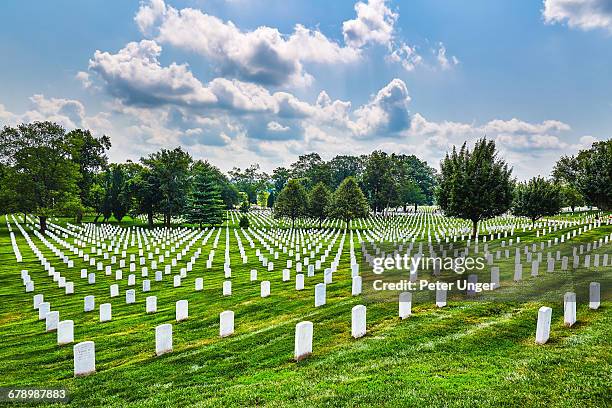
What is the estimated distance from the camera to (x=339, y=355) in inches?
299

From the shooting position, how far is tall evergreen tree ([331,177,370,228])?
51656mm

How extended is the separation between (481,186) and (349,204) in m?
21.3

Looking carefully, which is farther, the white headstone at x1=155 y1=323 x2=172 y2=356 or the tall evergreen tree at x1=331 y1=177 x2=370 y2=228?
the tall evergreen tree at x1=331 y1=177 x2=370 y2=228

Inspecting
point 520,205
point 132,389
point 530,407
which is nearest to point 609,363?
point 530,407

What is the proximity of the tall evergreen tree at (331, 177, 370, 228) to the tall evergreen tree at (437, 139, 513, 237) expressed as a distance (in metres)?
18.5

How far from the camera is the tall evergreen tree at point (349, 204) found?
5166 cm

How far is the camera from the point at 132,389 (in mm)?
Answer: 6891

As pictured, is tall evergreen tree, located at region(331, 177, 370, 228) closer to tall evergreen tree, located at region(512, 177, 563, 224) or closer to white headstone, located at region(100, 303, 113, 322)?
tall evergreen tree, located at region(512, 177, 563, 224)

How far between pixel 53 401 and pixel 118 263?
1939 centimetres

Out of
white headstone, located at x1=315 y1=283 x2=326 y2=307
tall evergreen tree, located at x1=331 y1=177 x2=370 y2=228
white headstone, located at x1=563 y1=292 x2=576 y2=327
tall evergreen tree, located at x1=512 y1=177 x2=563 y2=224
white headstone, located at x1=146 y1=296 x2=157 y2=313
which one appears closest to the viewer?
white headstone, located at x1=563 y1=292 x2=576 y2=327

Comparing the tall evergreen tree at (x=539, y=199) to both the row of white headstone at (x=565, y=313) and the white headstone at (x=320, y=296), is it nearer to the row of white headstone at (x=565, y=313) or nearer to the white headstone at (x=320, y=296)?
the row of white headstone at (x=565, y=313)

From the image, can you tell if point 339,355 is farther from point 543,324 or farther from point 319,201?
point 319,201

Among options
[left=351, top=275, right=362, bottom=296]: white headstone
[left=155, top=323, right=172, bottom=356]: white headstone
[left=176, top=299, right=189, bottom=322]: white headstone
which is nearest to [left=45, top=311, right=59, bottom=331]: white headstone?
[left=176, top=299, right=189, bottom=322]: white headstone

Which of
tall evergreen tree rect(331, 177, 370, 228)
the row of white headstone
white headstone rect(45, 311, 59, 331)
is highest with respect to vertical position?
tall evergreen tree rect(331, 177, 370, 228)
